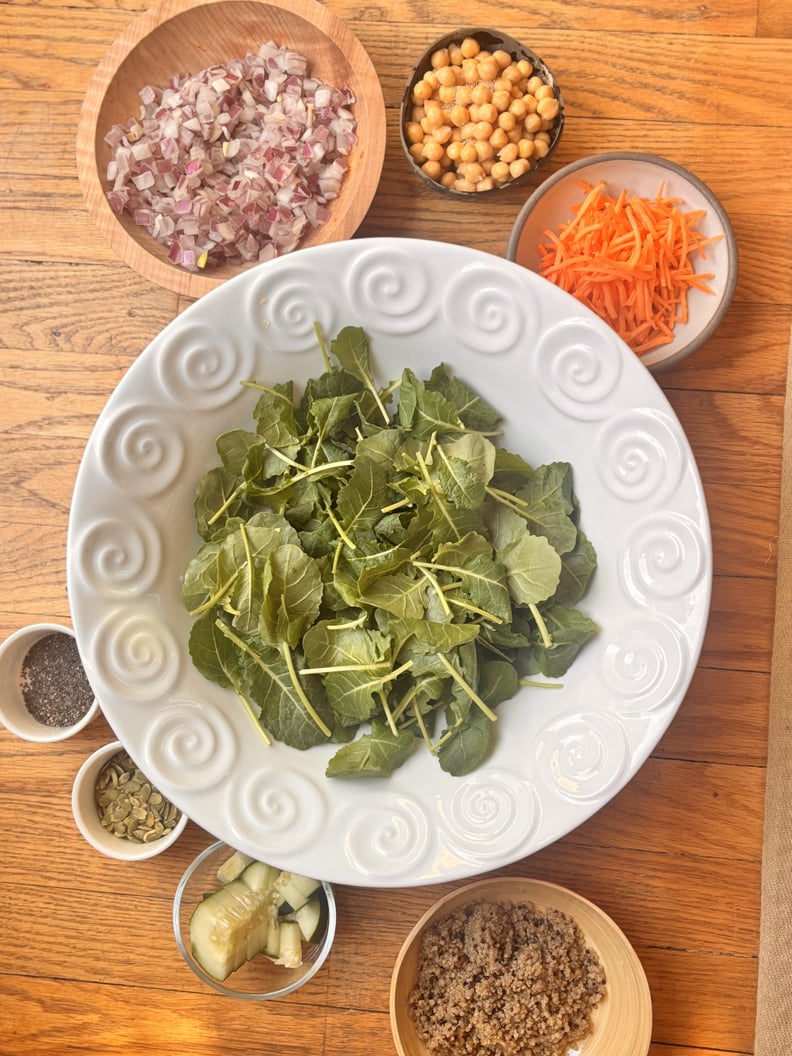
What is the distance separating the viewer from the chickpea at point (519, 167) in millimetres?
1427

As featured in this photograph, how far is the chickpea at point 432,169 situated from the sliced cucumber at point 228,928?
1.21 m

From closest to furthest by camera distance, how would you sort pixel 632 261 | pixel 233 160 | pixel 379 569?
pixel 379 569, pixel 632 261, pixel 233 160

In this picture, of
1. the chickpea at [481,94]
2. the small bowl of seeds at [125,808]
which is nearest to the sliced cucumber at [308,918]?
the small bowl of seeds at [125,808]

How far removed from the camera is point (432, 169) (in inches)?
56.7

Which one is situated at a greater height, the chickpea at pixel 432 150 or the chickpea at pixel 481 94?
the chickpea at pixel 481 94

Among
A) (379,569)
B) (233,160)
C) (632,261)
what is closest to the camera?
(379,569)

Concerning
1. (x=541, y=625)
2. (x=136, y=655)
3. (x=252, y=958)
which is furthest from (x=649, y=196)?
(x=252, y=958)

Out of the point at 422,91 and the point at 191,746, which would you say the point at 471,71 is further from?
the point at 191,746

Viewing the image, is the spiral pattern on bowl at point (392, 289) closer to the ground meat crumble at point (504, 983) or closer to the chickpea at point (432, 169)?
the chickpea at point (432, 169)

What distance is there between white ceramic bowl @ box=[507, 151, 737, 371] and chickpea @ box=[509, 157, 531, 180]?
0.04 meters

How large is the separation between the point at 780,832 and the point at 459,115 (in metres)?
1.32

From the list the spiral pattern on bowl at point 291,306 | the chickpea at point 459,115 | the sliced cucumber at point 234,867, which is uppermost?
the chickpea at point 459,115

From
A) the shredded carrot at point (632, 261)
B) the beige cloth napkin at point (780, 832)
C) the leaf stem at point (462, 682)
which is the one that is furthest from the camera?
the beige cloth napkin at point (780, 832)

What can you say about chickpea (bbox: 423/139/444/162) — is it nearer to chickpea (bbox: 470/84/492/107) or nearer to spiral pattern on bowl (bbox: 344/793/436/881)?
chickpea (bbox: 470/84/492/107)
